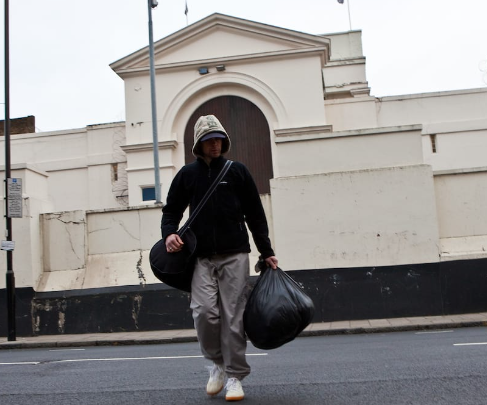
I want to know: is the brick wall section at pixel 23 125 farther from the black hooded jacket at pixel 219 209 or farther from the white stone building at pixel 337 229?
the black hooded jacket at pixel 219 209

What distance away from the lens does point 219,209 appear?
5.41 m

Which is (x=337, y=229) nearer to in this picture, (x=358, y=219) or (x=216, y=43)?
(x=358, y=219)

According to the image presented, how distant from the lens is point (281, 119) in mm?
24203

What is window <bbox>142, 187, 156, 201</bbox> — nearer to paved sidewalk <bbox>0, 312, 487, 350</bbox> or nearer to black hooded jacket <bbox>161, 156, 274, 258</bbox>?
paved sidewalk <bbox>0, 312, 487, 350</bbox>

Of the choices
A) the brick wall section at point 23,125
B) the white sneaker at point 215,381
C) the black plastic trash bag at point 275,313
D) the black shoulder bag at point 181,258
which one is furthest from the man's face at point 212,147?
the brick wall section at point 23,125

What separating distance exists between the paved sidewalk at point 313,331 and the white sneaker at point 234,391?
744cm

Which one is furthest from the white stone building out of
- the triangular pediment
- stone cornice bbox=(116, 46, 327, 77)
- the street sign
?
the triangular pediment

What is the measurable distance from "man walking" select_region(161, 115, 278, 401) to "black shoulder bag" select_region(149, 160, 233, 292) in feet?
0.14

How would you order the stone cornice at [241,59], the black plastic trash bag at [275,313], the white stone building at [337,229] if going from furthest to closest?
the stone cornice at [241,59], the white stone building at [337,229], the black plastic trash bag at [275,313]

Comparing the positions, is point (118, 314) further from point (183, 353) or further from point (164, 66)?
point (164, 66)

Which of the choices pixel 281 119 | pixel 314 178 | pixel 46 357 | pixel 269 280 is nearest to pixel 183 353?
pixel 46 357

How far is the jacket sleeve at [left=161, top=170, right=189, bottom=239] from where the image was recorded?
5566mm

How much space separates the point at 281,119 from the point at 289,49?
251cm

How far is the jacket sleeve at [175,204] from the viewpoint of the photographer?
5.57 meters
